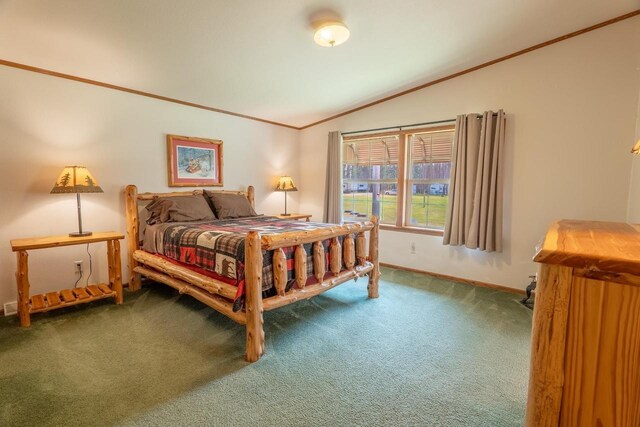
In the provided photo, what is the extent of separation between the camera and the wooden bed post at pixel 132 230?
3.31 meters

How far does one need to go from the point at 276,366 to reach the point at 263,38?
254 cm

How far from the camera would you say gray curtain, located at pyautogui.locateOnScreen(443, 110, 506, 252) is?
3.28m

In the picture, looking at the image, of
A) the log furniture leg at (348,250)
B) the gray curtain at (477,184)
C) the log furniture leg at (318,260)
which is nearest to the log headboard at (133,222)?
the log furniture leg at (318,260)

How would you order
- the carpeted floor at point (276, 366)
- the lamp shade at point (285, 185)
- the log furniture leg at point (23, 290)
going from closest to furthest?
1. the carpeted floor at point (276, 366)
2. the log furniture leg at point (23, 290)
3. the lamp shade at point (285, 185)

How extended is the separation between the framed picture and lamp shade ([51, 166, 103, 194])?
0.96 m

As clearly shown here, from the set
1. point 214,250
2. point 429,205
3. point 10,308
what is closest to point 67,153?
point 10,308

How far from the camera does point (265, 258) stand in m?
2.19

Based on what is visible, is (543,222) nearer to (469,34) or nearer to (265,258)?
(469,34)

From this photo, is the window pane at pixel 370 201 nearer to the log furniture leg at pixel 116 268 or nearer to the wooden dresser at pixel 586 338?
the log furniture leg at pixel 116 268

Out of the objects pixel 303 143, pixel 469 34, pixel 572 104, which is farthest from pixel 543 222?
pixel 303 143

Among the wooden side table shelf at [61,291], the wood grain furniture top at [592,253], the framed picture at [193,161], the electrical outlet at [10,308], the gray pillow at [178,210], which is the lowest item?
the electrical outlet at [10,308]

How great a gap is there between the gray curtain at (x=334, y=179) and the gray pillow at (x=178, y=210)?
73.2 inches

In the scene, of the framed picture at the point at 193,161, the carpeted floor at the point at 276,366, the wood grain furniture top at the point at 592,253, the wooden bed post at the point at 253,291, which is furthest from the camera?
the framed picture at the point at 193,161

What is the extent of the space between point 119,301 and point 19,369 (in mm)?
1078
